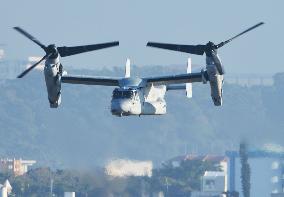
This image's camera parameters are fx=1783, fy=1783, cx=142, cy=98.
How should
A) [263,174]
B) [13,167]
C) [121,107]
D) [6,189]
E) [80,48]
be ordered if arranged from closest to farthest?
[80,48], [121,107], [6,189], [263,174], [13,167]

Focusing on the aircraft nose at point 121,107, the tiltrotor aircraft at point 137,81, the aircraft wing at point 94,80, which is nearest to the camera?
the tiltrotor aircraft at point 137,81

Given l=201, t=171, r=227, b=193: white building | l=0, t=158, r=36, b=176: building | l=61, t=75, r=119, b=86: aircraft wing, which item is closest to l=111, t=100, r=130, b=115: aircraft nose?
l=61, t=75, r=119, b=86: aircraft wing

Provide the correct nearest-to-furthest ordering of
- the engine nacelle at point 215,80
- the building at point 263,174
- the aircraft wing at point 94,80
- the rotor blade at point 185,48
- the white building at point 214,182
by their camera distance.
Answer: the engine nacelle at point 215,80 < the rotor blade at point 185,48 < the aircraft wing at point 94,80 < the building at point 263,174 < the white building at point 214,182

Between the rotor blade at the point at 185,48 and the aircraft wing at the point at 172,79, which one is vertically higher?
the rotor blade at the point at 185,48

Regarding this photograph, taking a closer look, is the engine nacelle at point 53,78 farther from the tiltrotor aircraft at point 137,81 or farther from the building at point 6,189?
the building at point 6,189

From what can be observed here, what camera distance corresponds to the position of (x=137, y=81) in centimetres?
9856

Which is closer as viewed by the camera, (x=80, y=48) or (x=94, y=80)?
(x=80, y=48)

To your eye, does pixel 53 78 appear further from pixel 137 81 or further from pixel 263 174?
pixel 263 174

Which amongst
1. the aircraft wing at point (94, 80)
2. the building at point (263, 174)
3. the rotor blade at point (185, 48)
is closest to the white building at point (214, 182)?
the building at point (263, 174)

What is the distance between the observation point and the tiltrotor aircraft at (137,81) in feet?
297

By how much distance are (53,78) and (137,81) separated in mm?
8897

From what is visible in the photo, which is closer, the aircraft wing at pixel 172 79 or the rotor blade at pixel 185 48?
the rotor blade at pixel 185 48

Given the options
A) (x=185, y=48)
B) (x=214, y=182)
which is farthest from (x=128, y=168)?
(x=185, y=48)

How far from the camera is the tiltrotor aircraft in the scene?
90562 millimetres
